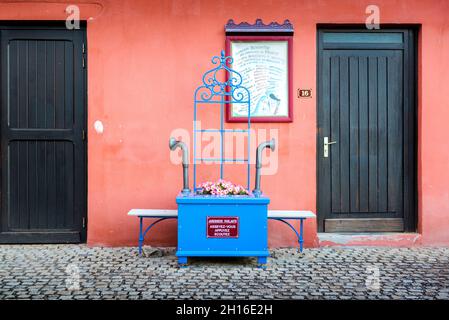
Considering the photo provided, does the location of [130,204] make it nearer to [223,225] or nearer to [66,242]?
[66,242]

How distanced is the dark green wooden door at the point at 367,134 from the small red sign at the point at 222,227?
1.57 meters

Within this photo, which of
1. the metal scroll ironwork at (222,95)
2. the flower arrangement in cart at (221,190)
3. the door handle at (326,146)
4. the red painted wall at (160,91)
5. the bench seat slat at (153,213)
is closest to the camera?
the flower arrangement in cart at (221,190)

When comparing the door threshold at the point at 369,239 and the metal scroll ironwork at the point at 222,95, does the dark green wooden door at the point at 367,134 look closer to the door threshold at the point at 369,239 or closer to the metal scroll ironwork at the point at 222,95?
the door threshold at the point at 369,239

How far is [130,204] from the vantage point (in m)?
5.70

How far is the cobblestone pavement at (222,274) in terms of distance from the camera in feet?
12.8

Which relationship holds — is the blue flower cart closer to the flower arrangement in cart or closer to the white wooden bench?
the flower arrangement in cart

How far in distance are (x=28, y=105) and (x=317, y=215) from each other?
12.8ft

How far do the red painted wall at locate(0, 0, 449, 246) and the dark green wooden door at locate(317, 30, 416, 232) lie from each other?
0.25m

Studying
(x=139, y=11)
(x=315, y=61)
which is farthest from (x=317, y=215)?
(x=139, y=11)

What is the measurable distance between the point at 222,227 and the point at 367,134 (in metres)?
2.41

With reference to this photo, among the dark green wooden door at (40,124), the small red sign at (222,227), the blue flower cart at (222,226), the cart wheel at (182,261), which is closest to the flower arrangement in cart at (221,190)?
the blue flower cart at (222,226)

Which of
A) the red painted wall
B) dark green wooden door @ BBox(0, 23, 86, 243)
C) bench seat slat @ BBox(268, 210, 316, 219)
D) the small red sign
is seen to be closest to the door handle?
the red painted wall

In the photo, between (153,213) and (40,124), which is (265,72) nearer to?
(153,213)

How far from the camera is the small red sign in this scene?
472 centimetres
